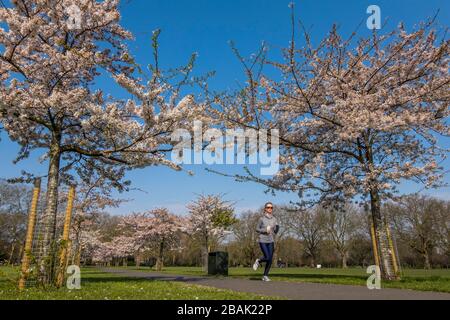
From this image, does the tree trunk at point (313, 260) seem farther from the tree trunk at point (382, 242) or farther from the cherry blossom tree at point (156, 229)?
the tree trunk at point (382, 242)

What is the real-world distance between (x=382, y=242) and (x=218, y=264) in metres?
8.35

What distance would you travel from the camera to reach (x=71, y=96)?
9.50m

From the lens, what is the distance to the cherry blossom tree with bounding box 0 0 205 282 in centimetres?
927

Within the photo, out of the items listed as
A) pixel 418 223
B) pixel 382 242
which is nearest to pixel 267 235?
pixel 382 242

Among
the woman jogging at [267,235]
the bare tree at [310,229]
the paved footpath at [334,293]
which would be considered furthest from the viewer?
the bare tree at [310,229]

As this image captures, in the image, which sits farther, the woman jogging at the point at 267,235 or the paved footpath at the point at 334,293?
the woman jogging at the point at 267,235

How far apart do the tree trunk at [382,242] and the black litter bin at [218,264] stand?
8.06 m

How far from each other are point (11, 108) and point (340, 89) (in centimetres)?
1065

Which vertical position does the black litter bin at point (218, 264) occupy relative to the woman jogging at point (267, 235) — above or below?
below

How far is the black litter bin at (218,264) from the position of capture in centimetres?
1786

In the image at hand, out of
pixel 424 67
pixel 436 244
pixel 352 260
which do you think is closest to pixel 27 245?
pixel 424 67

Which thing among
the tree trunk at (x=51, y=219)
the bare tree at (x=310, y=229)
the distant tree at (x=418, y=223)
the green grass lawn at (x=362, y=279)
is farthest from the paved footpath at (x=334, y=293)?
the bare tree at (x=310, y=229)

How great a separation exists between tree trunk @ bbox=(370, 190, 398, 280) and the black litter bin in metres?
8.06
